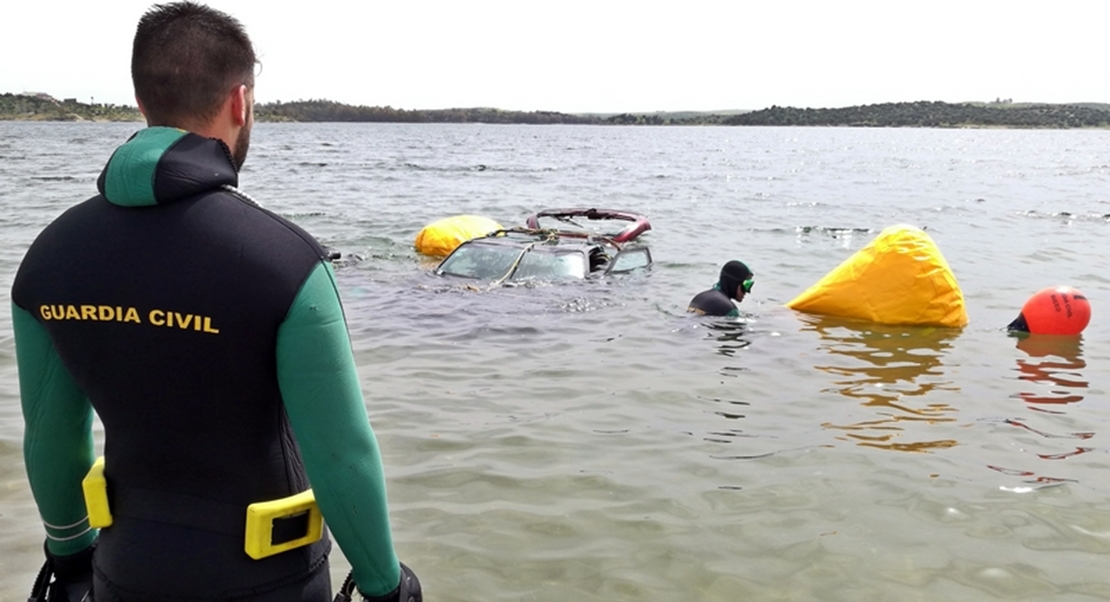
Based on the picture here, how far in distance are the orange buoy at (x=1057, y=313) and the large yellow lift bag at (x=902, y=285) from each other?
722mm

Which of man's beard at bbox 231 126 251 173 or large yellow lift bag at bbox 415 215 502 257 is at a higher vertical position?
man's beard at bbox 231 126 251 173

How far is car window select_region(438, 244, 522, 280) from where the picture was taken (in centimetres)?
1216

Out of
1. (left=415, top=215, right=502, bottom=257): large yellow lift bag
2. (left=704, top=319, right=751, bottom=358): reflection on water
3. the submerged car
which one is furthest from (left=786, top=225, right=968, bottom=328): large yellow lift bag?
(left=415, top=215, right=502, bottom=257): large yellow lift bag

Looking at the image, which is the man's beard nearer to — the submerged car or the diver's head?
the diver's head

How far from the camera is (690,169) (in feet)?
150

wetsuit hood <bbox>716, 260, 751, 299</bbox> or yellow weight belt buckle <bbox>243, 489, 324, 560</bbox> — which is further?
wetsuit hood <bbox>716, 260, 751, 299</bbox>

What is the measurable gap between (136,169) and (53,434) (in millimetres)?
804

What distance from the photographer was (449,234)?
611 inches

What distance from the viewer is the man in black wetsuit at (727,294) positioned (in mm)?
10586

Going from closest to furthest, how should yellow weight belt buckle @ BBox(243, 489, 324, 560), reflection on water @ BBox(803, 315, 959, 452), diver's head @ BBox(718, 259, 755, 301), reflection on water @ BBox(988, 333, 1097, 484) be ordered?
yellow weight belt buckle @ BBox(243, 489, 324, 560), reflection on water @ BBox(988, 333, 1097, 484), reflection on water @ BBox(803, 315, 959, 452), diver's head @ BBox(718, 259, 755, 301)

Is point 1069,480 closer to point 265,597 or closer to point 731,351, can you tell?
point 731,351

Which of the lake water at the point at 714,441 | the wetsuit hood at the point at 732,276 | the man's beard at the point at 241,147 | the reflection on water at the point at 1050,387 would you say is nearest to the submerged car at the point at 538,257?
the lake water at the point at 714,441

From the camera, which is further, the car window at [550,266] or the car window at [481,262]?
the car window at [481,262]

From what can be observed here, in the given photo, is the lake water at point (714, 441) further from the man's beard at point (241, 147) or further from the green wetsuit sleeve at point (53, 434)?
the man's beard at point (241, 147)
